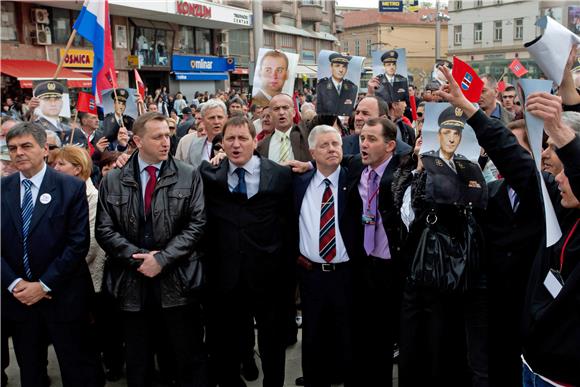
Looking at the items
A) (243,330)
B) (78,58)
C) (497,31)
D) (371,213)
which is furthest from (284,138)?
(497,31)

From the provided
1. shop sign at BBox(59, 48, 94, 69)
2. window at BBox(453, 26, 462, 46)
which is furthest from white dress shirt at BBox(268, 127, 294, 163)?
window at BBox(453, 26, 462, 46)

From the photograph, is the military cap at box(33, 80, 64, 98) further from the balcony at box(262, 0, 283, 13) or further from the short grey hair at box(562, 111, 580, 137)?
the balcony at box(262, 0, 283, 13)

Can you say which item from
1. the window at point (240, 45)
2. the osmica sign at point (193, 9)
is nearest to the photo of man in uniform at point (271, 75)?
the osmica sign at point (193, 9)

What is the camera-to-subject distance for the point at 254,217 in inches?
161

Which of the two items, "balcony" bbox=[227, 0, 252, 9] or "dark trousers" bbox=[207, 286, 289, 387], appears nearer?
"dark trousers" bbox=[207, 286, 289, 387]

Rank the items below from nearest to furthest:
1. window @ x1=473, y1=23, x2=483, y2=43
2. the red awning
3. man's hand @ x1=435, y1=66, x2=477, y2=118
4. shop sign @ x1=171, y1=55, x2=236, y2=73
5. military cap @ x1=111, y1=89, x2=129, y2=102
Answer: man's hand @ x1=435, y1=66, x2=477, y2=118 < military cap @ x1=111, y1=89, x2=129, y2=102 < the red awning < shop sign @ x1=171, y1=55, x2=236, y2=73 < window @ x1=473, y1=23, x2=483, y2=43

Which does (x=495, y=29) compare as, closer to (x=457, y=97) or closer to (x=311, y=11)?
(x=311, y=11)

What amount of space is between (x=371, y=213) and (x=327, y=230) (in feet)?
1.14

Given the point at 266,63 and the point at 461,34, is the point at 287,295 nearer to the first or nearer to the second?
the point at 266,63

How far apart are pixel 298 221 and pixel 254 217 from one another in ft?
1.19

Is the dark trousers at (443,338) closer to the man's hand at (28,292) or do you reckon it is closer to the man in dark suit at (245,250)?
the man in dark suit at (245,250)

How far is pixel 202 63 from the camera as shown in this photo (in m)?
31.9

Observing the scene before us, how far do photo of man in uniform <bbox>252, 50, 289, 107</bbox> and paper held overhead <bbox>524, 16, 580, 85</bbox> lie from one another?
382 centimetres

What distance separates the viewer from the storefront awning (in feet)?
98.6
